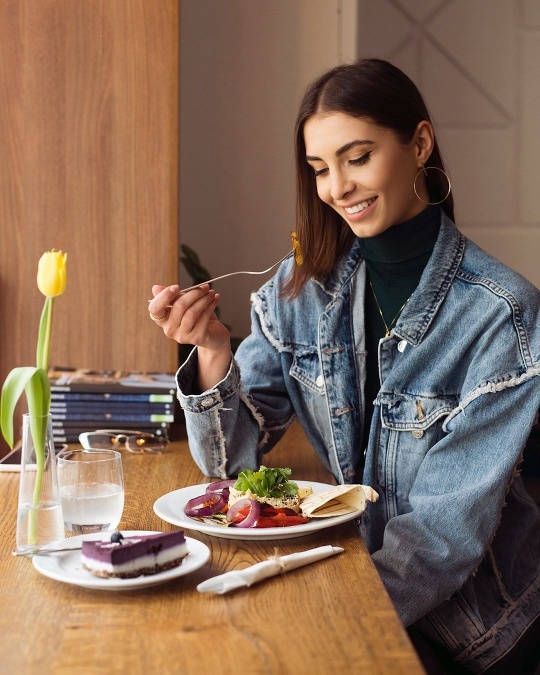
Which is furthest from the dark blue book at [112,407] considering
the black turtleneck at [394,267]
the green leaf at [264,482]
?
the green leaf at [264,482]

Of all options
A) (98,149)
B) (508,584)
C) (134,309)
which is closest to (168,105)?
(98,149)

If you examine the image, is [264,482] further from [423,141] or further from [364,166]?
[423,141]

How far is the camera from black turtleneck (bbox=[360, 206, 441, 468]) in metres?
1.62

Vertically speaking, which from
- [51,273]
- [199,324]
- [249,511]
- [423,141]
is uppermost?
[423,141]

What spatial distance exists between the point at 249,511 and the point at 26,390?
328mm

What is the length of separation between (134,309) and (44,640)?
1.27 meters

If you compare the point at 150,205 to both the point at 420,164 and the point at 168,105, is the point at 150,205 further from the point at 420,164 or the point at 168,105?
the point at 420,164

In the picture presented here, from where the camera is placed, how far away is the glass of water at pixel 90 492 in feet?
3.64

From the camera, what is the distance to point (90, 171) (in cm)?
202

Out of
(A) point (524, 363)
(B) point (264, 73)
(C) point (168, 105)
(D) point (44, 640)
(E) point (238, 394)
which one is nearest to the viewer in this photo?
(D) point (44, 640)

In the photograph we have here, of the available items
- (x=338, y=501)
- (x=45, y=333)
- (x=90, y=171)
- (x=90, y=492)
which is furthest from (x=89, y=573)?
(x=90, y=171)

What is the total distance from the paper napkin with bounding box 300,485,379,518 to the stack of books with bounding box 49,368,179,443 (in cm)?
70

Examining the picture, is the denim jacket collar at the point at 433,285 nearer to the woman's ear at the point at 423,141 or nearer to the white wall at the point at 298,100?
the woman's ear at the point at 423,141

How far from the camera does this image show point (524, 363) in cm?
141
